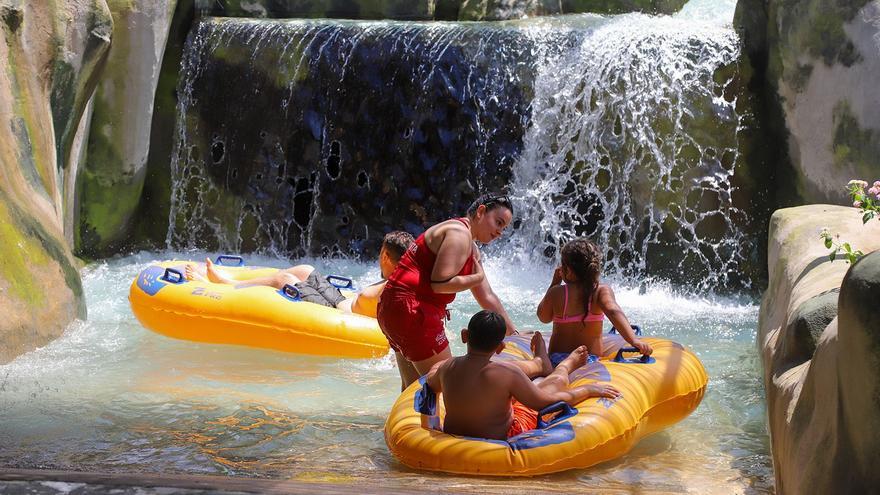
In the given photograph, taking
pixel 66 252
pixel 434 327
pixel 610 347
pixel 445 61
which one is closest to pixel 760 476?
pixel 610 347

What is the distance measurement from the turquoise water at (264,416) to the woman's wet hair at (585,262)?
745mm

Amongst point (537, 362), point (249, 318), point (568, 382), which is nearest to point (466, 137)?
point (249, 318)

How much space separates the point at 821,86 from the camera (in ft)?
29.1

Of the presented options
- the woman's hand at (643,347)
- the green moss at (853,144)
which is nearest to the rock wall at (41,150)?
the woman's hand at (643,347)

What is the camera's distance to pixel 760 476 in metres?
4.43

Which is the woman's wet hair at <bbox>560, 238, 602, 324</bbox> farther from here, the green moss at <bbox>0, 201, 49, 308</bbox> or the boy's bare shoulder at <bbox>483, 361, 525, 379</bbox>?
the green moss at <bbox>0, 201, 49, 308</bbox>

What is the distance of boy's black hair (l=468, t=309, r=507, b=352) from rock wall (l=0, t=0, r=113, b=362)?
335 cm

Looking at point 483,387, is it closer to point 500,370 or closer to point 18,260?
point 500,370

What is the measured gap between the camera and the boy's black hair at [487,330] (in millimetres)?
4031

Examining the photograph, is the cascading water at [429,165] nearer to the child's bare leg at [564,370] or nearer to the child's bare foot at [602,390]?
the child's bare leg at [564,370]

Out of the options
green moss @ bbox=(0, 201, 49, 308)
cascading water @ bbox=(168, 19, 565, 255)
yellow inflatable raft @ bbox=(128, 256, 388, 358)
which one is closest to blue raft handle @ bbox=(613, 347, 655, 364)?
yellow inflatable raft @ bbox=(128, 256, 388, 358)

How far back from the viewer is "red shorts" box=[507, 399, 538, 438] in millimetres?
4262

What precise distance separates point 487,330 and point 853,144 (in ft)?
18.5

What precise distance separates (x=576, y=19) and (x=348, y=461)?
292 inches
